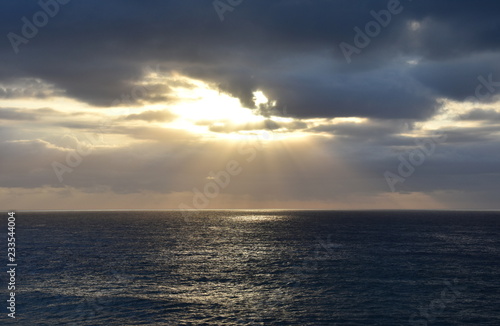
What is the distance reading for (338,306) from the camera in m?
71.7

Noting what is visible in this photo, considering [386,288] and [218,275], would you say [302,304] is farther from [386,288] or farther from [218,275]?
[218,275]

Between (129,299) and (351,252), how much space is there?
7678cm

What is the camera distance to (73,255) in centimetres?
12612

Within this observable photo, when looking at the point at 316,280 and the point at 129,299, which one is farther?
the point at 316,280

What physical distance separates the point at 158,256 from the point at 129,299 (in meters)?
50.4

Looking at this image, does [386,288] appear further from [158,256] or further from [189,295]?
[158,256]

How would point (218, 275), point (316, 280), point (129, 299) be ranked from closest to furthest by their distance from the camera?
point (129, 299), point (316, 280), point (218, 275)

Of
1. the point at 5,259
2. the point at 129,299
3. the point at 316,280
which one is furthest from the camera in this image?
the point at 5,259

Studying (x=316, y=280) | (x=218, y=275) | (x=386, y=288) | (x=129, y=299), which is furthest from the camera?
(x=218, y=275)

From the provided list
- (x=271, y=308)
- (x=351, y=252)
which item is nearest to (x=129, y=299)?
(x=271, y=308)

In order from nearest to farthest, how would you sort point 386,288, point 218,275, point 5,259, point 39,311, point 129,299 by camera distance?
point 39,311 < point 129,299 < point 386,288 < point 218,275 < point 5,259

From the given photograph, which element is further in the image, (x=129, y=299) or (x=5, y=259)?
(x=5, y=259)

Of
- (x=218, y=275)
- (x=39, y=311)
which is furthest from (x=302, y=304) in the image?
(x=39, y=311)

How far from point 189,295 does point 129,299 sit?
1081 centimetres
